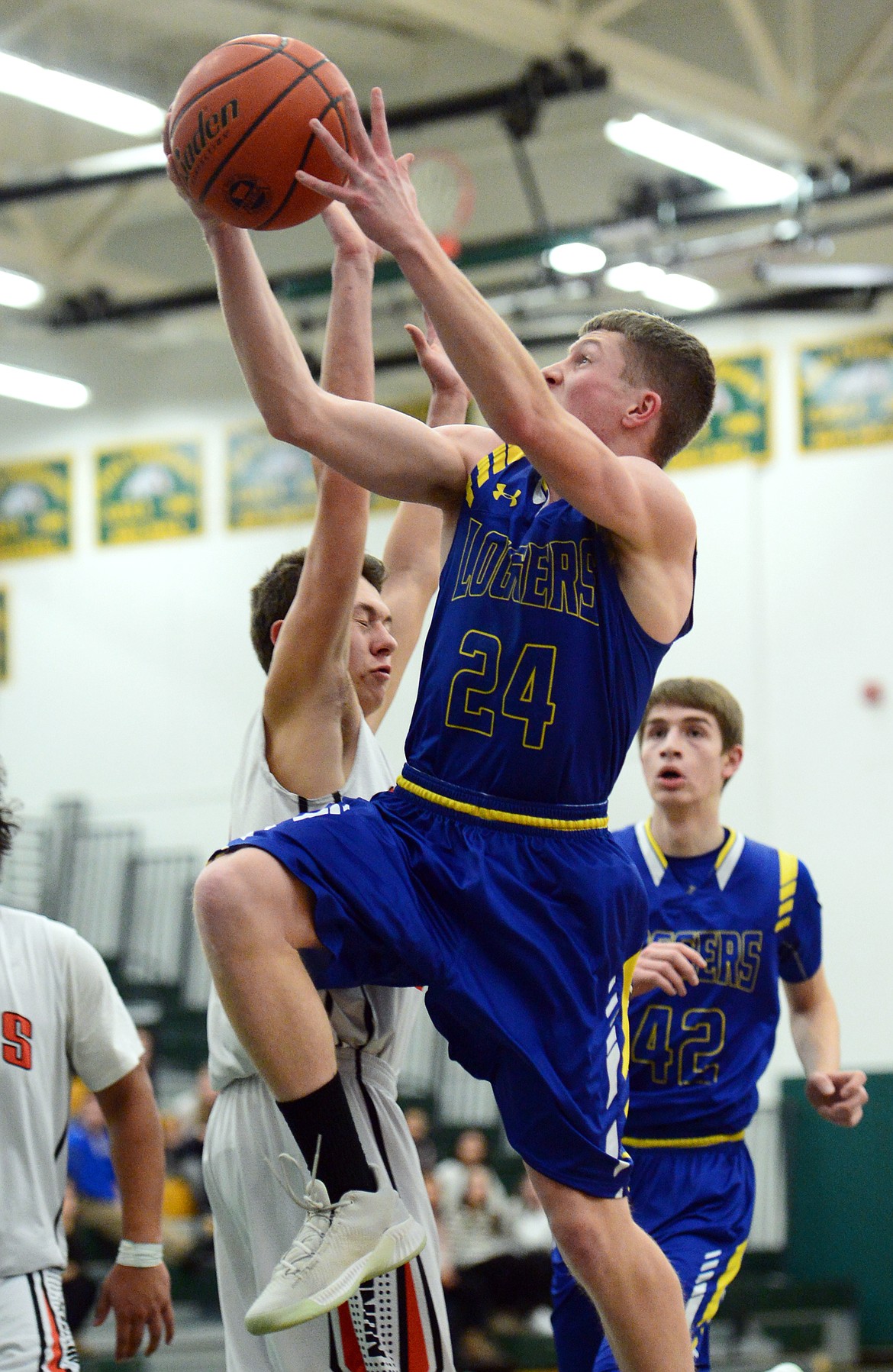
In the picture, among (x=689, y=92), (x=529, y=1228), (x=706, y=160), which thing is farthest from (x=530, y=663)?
(x=689, y=92)

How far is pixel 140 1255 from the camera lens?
4242 millimetres

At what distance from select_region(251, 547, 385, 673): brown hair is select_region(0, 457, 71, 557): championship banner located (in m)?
14.7

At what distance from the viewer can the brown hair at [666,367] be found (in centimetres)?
368

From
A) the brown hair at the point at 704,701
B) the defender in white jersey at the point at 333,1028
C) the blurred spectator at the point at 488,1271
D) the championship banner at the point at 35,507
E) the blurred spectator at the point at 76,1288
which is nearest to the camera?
the defender in white jersey at the point at 333,1028

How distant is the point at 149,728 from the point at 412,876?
1476 cm

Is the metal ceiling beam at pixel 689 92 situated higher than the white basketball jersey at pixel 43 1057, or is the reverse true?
the metal ceiling beam at pixel 689 92

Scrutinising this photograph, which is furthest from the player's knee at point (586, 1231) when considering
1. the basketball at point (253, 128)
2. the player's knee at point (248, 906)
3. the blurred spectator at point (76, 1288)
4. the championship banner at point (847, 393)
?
the championship banner at point (847, 393)

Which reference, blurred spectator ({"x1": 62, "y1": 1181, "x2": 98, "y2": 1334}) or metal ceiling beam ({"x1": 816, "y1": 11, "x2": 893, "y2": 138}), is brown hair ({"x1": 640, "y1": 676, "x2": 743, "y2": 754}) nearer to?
blurred spectator ({"x1": 62, "y1": 1181, "x2": 98, "y2": 1334})

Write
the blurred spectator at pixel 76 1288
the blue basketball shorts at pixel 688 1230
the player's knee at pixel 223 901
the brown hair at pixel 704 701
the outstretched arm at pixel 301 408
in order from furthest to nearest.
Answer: the blurred spectator at pixel 76 1288 < the brown hair at pixel 704 701 < the blue basketball shorts at pixel 688 1230 < the outstretched arm at pixel 301 408 < the player's knee at pixel 223 901

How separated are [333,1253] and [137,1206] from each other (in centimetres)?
138

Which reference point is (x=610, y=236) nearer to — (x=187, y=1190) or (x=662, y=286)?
(x=662, y=286)

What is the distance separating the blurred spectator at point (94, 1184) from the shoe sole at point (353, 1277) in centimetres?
854

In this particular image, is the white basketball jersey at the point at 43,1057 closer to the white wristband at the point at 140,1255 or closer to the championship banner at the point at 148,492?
the white wristband at the point at 140,1255

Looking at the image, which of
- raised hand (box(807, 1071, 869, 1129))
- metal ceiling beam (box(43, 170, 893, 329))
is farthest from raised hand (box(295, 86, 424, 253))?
metal ceiling beam (box(43, 170, 893, 329))
